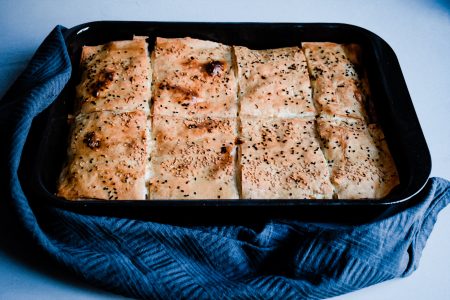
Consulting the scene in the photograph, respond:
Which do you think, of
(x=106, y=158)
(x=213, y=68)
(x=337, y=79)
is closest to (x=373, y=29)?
(x=337, y=79)

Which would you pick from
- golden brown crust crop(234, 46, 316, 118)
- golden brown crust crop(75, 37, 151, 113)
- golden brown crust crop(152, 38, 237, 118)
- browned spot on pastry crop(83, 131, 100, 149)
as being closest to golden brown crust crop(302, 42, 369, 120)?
golden brown crust crop(234, 46, 316, 118)

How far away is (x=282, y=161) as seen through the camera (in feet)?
6.20

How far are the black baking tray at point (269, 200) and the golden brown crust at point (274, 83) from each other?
0.08 meters

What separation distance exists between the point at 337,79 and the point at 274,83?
244mm

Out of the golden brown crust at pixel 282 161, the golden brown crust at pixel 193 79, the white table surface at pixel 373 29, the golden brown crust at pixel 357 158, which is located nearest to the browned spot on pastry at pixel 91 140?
the golden brown crust at pixel 193 79

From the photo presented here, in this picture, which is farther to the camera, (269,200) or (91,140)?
(91,140)

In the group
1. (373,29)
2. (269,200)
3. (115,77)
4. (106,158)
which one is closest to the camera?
(269,200)

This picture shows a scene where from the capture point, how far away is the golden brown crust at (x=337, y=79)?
2.06 meters

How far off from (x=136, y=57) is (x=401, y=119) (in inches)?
39.3

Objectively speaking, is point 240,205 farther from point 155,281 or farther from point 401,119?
point 401,119

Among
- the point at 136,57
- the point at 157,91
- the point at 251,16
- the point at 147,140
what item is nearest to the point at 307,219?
the point at 147,140

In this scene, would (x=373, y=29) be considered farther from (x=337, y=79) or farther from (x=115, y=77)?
(x=115, y=77)

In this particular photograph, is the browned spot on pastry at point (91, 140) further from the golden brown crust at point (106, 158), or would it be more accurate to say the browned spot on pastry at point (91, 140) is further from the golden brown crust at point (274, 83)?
the golden brown crust at point (274, 83)

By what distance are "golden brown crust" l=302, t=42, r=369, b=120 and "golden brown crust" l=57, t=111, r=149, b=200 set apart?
673mm
